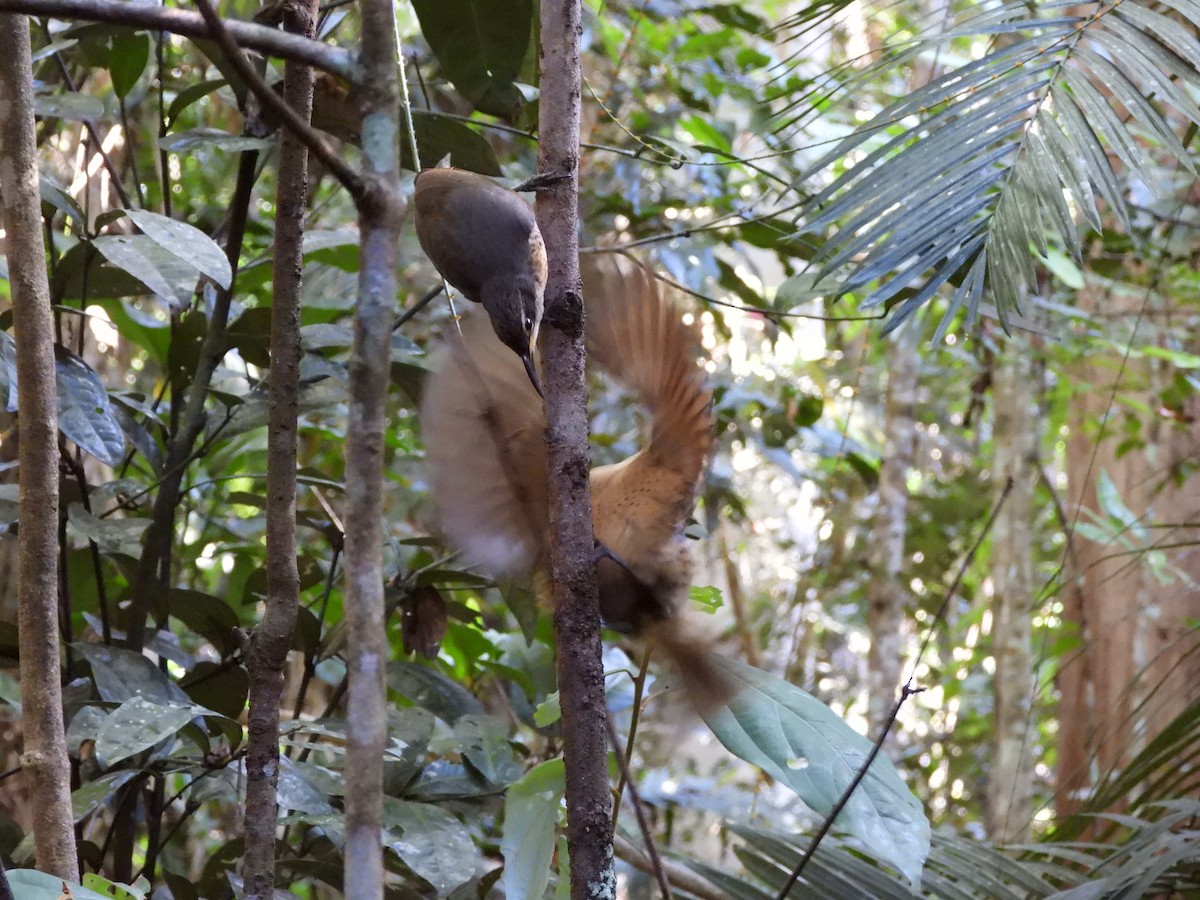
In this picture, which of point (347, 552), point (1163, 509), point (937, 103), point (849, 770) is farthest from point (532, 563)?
point (1163, 509)

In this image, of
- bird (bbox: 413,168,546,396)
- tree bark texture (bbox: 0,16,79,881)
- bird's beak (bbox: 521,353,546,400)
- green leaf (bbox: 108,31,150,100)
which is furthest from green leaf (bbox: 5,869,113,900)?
green leaf (bbox: 108,31,150,100)

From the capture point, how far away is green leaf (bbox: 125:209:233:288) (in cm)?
115

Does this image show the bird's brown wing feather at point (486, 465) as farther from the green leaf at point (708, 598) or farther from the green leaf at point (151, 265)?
the green leaf at point (151, 265)

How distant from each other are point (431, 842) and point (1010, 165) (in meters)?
0.98

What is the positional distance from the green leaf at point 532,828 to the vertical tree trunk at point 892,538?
2558mm

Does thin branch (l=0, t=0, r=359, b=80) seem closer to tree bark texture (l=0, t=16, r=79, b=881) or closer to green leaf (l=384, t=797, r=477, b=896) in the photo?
tree bark texture (l=0, t=16, r=79, b=881)

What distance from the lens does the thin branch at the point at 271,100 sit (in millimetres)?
580

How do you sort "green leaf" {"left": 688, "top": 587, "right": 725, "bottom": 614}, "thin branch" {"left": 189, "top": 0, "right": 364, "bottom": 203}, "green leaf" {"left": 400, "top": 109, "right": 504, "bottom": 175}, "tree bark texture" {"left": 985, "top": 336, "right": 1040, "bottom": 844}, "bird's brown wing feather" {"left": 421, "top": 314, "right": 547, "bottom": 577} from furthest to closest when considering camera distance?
"tree bark texture" {"left": 985, "top": 336, "right": 1040, "bottom": 844} → "green leaf" {"left": 400, "top": 109, "right": 504, "bottom": 175} → "green leaf" {"left": 688, "top": 587, "right": 725, "bottom": 614} → "bird's brown wing feather" {"left": 421, "top": 314, "right": 547, "bottom": 577} → "thin branch" {"left": 189, "top": 0, "right": 364, "bottom": 203}

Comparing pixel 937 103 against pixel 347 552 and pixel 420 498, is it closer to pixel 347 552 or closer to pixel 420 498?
pixel 347 552

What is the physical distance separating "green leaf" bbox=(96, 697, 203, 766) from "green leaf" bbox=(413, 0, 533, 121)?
0.85 m

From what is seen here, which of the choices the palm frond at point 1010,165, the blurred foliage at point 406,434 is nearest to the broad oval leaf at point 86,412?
the blurred foliage at point 406,434

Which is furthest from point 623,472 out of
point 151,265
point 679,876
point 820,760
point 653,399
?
point 679,876

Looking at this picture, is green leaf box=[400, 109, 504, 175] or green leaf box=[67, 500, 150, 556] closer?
green leaf box=[67, 500, 150, 556]

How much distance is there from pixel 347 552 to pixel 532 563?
0.53 meters
